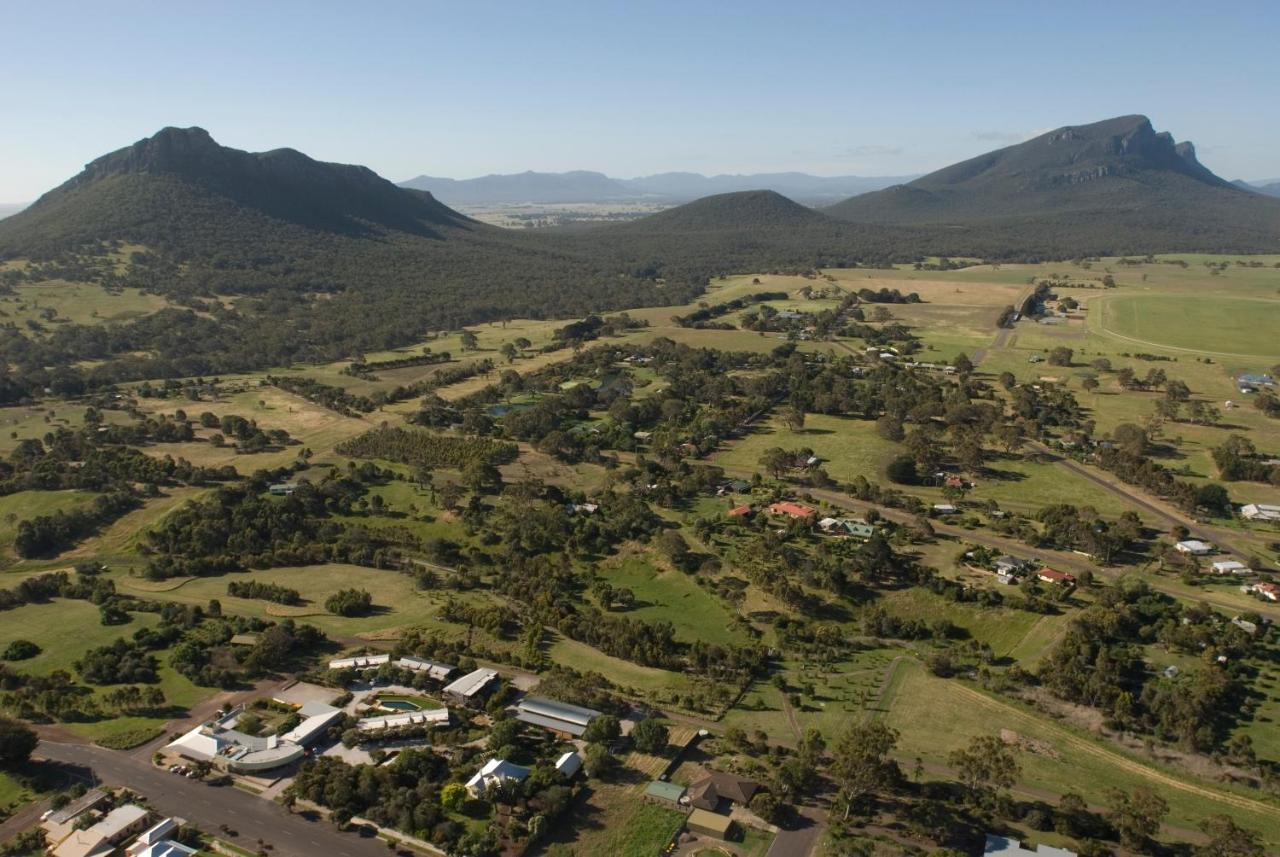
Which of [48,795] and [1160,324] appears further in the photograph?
[1160,324]

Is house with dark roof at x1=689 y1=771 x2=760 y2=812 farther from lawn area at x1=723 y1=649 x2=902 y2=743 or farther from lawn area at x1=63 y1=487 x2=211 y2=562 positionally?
lawn area at x1=63 y1=487 x2=211 y2=562

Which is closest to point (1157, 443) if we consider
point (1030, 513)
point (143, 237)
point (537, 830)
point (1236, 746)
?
point (1030, 513)

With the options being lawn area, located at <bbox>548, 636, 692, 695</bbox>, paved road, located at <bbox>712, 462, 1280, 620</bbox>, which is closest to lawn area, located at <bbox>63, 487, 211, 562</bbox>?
lawn area, located at <bbox>548, 636, 692, 695</bbox>

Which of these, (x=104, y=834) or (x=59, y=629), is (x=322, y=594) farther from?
(x=104, y=834)

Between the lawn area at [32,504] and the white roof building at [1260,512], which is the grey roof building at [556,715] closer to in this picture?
the lawn area at [32,504]

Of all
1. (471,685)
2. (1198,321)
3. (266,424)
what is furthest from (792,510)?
(1198,321)

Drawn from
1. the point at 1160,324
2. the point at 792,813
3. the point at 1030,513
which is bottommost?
the point at 792,813

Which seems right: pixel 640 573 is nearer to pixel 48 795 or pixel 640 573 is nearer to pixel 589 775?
pixel 589 775
